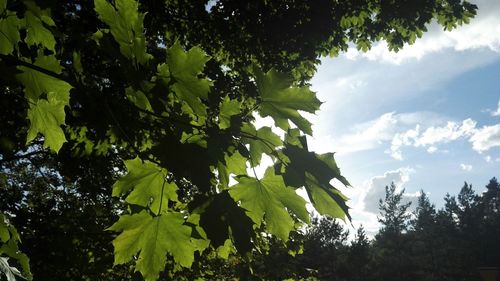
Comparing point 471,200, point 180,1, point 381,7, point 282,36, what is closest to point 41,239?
point 180,1

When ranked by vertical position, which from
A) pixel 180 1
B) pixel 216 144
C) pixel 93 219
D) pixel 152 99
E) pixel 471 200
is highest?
pixel 471 200

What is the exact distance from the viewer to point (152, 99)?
5.09ft

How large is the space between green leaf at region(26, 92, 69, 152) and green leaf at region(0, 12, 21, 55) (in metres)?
0.31

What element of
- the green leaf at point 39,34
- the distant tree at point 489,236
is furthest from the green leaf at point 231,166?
the distant tree at point 489,236

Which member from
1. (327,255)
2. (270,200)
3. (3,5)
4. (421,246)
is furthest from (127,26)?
(421,246)

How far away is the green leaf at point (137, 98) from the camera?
160cm

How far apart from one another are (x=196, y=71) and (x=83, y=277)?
22.1ft

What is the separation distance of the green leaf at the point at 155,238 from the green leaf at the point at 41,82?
2.77ft

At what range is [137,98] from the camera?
163 cm

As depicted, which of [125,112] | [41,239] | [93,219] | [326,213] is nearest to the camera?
[326,213]

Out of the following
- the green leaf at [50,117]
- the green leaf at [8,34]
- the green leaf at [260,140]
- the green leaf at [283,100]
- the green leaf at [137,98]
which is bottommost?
the green leaf at [260,140]

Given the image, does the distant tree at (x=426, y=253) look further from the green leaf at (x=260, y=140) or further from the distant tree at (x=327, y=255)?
the green leaf at (x=260, y=140)

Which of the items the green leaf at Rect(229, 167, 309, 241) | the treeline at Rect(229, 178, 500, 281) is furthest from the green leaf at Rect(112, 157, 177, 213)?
the treeline at Rect(229, 178, 500, 281)

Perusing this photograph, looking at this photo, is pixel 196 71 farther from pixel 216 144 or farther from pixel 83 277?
pixel 83 277
